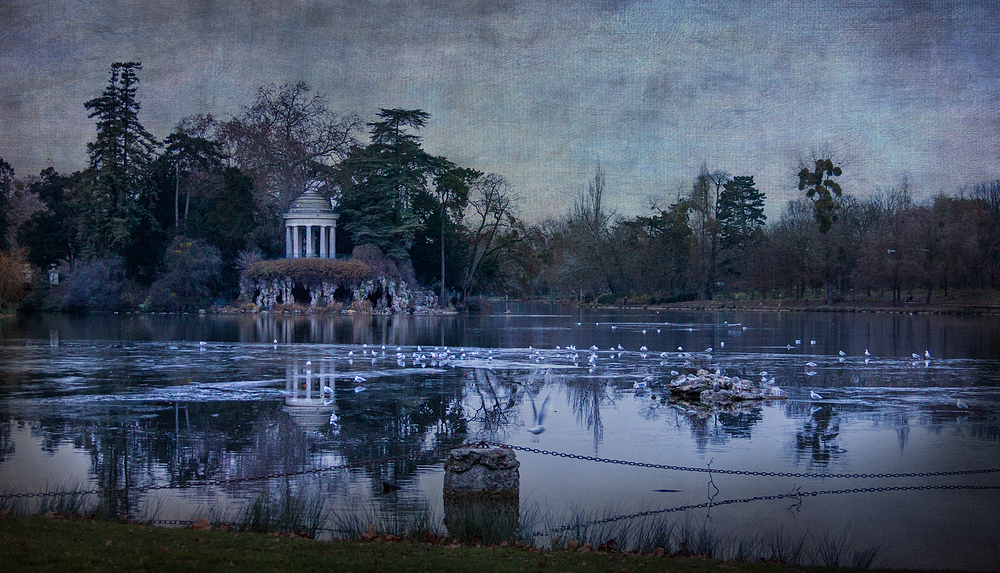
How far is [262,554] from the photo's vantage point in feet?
19.9

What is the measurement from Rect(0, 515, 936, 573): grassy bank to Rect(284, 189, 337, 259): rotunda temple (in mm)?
51167

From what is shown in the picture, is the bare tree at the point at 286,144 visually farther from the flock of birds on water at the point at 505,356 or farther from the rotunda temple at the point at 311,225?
the flock of birds on water at the point at 505,356

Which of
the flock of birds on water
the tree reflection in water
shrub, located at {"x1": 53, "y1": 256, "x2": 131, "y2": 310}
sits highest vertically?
shrub, located at {"x1": 53, "y1": 256, "x2": 131, "y2": 310}

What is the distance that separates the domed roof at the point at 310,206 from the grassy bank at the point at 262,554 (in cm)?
5208

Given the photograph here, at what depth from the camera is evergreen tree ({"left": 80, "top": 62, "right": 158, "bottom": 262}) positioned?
2114 inches

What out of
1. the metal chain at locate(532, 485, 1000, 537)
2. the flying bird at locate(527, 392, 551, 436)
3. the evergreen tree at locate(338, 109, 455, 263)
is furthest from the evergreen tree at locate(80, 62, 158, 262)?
the metal chain at locate(532, 485, 1000, 537)

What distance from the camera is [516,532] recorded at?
7.50 meters

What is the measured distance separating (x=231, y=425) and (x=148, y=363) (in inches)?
399

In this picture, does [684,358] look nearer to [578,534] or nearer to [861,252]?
[578,534]

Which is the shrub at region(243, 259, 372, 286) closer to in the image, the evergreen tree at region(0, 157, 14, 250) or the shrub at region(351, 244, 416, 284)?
the shrub at region(351, 244, 416, 284)

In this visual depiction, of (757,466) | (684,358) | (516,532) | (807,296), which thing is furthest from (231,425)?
(807,296)

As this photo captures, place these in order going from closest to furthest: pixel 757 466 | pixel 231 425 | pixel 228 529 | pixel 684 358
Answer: pixel 228 529 < pixel 757 466 < pixel 231 425 < pixel 684 358

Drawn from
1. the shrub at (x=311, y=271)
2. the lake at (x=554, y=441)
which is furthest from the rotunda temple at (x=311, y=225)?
the lake at (x=554, y=441)

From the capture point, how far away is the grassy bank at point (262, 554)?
579 cm
